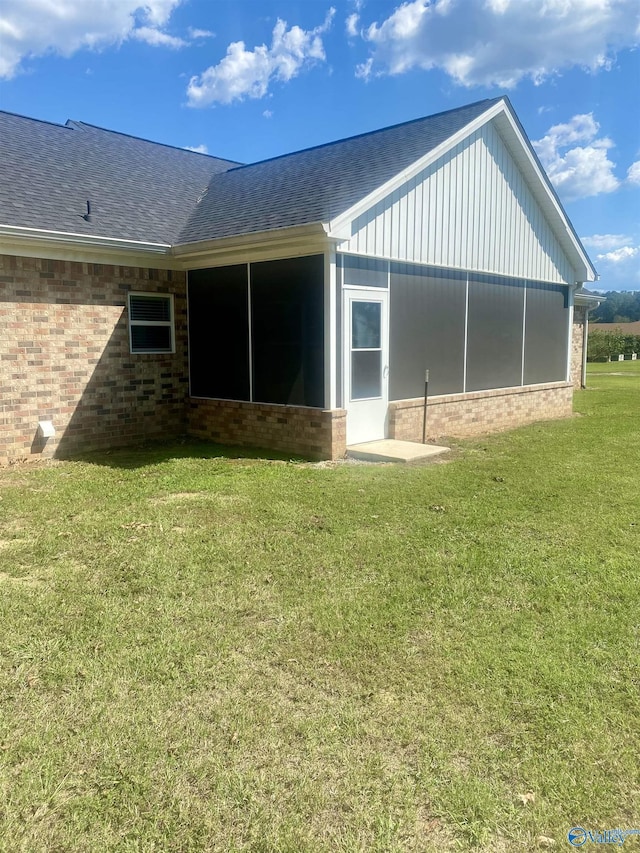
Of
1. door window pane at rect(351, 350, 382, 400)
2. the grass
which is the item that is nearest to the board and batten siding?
door window pane at rect(351, 350, 382, 400)

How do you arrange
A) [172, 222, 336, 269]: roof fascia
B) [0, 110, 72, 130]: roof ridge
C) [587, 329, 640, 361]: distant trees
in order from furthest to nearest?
1. [587, 329, 640, 361]: distant trees
2. [0, 110, 72, 130]: roof ridge
3. [172, 222, 336, 269]: roof fascia

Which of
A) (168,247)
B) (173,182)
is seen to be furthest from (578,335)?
(168,247)

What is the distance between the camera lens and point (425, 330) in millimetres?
10828

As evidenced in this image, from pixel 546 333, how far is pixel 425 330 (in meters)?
5.05

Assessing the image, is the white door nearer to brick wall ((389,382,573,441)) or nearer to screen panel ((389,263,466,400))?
screen panel ((389,263,466,400))

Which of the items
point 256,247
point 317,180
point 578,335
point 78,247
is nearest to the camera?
point 78,247

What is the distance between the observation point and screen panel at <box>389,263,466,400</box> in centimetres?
1022

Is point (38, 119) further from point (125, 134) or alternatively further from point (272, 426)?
point (272, 426)

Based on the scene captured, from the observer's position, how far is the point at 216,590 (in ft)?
14.8

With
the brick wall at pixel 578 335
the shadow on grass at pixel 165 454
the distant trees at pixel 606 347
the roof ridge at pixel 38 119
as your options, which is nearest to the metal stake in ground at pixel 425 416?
the shadow on grass at pixel 165 454

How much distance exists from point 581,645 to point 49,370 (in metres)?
8.09

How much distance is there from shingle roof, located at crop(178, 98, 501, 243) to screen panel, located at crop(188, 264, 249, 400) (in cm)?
71

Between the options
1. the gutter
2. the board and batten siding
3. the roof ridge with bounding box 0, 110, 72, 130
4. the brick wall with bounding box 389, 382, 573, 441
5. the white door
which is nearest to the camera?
the gutter

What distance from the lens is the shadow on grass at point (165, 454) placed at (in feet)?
29.5
